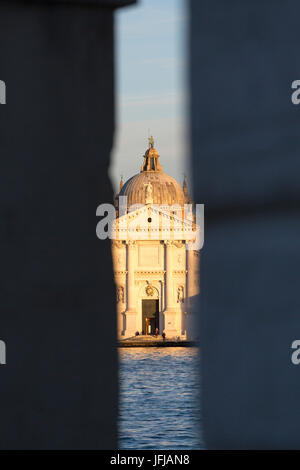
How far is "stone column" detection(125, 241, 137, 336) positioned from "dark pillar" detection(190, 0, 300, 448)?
30380 mm

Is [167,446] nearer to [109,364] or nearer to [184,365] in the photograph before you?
[109,364]

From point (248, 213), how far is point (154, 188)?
38034 millimetres

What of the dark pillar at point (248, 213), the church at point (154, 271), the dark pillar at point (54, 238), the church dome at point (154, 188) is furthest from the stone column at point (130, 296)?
the dark pillar at point (248, 213)

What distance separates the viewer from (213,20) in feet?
1.03

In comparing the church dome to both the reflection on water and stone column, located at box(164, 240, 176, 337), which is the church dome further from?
the reflection on water

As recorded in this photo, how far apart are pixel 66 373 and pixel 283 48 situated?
0.27 metres

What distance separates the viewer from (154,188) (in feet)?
126

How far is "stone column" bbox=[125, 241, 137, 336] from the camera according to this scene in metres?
31.0

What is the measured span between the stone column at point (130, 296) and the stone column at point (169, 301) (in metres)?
1.21

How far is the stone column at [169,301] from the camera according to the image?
3117 cm

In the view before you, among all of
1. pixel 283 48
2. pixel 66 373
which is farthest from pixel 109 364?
pixel 283 48

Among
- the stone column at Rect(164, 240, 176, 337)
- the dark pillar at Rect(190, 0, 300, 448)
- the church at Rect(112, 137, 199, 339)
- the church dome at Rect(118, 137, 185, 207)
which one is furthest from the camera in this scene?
the church dome at Rect(118, 137, 185, 207)

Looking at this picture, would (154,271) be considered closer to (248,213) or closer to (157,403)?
(157,403)

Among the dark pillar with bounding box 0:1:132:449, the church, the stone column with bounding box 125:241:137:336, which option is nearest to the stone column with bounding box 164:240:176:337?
the church
